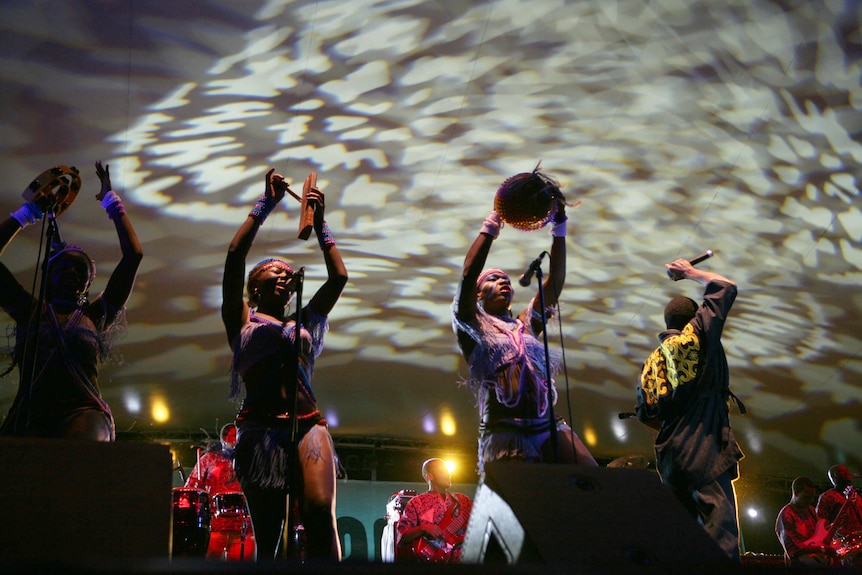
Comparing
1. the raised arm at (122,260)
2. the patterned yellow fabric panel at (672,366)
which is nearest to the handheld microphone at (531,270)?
the patterned yellow fabric panel at (672,366)

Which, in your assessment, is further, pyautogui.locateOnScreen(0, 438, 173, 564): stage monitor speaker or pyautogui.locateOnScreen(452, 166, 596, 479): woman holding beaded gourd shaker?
pyautogui.locateOnScreen(452, 166, 596, 479): woman holding beaded gourd shaker

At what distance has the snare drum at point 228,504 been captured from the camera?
5.89 metres

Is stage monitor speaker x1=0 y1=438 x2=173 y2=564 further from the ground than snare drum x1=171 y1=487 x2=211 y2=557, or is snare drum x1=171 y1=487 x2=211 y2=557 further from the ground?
stage monitor speaker x1=0 y1=438 x2=173 y2=564

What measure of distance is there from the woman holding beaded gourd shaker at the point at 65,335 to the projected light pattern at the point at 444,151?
2271 mm

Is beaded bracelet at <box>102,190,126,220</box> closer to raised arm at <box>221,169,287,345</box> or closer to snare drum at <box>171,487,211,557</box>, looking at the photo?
raised arm at <box>221,169,287,345</box>

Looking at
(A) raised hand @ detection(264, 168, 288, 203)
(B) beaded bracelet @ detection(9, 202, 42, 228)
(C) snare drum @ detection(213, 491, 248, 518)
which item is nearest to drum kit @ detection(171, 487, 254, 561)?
(C) snare drum @ detection(213, 491, 248, 518)

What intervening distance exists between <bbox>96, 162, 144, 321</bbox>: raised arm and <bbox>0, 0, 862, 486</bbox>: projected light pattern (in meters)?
2.08

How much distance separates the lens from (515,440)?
116 inches

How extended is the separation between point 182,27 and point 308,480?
134 inches

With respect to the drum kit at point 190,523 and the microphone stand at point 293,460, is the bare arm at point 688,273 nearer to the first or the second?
the microphone stand at point 293,460

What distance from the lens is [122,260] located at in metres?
3.01

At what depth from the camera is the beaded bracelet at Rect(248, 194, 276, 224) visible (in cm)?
314

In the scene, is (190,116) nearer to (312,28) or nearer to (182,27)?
(182,27)

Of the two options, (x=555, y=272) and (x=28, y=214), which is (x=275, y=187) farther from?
(x=555, y=272)
